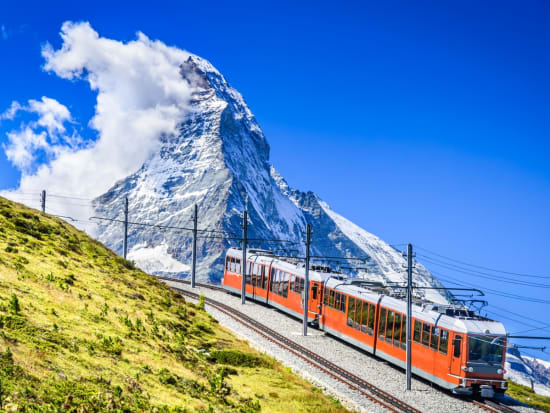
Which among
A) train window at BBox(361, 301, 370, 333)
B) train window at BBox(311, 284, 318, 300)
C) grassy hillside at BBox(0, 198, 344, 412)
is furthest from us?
train window at BBox(311, 284, 318, 300)

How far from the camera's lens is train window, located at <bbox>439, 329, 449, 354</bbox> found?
27281 millimetres

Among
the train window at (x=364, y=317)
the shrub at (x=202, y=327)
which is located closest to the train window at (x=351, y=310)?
the train window at (x=364, y=317)

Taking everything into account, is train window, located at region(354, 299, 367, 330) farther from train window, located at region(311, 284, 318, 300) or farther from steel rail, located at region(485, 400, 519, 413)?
steel rail, located at region(485, 400, 519, 413)

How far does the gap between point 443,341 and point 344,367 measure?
19.9 ft

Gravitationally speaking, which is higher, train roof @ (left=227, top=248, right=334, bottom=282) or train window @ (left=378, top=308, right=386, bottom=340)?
train roof @ (left=227, top=248, right=334, bottom=282)

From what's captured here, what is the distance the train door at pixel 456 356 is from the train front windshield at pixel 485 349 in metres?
0.45

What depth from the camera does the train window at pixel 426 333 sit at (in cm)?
2841

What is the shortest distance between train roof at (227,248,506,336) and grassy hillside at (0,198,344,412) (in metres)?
7.54

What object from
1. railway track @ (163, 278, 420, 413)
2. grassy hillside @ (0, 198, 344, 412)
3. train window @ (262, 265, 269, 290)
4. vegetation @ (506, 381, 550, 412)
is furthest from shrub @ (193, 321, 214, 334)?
vegetation @ (506, 381, 550, 412)

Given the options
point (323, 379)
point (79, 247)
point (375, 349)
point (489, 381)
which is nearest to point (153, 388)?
point (323, 379)

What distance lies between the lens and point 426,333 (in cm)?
2861

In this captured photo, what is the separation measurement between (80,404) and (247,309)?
34104 mm

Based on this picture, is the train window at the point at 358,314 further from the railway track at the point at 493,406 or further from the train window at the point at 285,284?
the train window at the point at 285,284

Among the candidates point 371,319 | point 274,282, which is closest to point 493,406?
point 371,319
